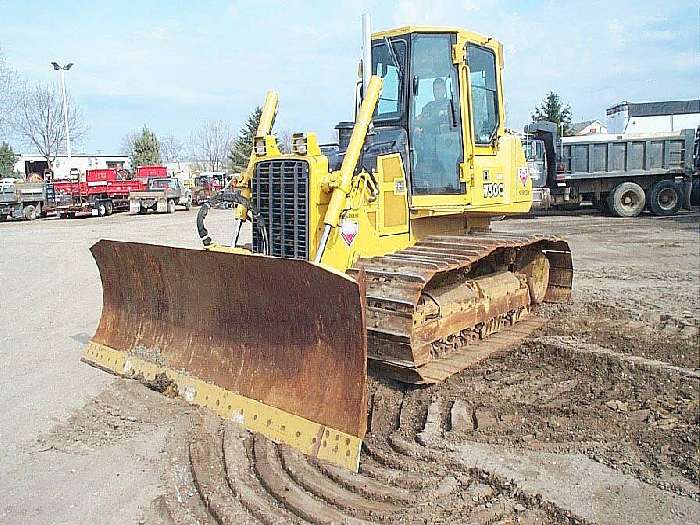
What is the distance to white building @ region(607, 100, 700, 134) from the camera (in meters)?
55.8

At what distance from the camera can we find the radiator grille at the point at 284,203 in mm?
5527

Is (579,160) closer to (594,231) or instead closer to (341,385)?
(594,231)

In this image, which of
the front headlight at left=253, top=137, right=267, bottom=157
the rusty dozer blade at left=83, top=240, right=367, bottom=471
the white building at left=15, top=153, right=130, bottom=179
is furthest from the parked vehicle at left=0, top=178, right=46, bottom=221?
the front headlight at left=253, top=137, right=267, bottom=157

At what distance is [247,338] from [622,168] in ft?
60.3

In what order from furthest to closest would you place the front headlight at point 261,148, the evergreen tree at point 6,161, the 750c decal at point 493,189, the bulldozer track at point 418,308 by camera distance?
1. the evergreen tree at point 6,161
2. the 750c decal at point 493,189
3. the front headlight at point 261,148
4. the bulldozer track at point 418,308

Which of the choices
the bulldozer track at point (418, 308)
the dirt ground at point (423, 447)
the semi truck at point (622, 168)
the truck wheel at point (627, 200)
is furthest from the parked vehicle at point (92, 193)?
the bulldozer track at point (418, 308)

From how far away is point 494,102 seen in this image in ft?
22.9

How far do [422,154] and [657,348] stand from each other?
9.36ft

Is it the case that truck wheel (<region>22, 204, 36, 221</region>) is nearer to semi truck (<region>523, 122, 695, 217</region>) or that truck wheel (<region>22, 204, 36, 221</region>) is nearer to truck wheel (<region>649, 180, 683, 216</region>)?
semi truck (<region>523, 122, 695, 217</region>)

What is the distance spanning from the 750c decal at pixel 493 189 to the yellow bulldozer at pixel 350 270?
0.07 ft

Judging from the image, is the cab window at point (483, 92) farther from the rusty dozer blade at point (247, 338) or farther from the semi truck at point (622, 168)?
the semi truck at point (622, 168)

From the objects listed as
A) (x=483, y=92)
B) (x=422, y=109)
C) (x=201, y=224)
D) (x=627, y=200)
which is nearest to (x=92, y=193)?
(x=627, y=200)

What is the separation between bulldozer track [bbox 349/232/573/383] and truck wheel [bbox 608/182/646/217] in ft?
49.8

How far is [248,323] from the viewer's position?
516 cm
